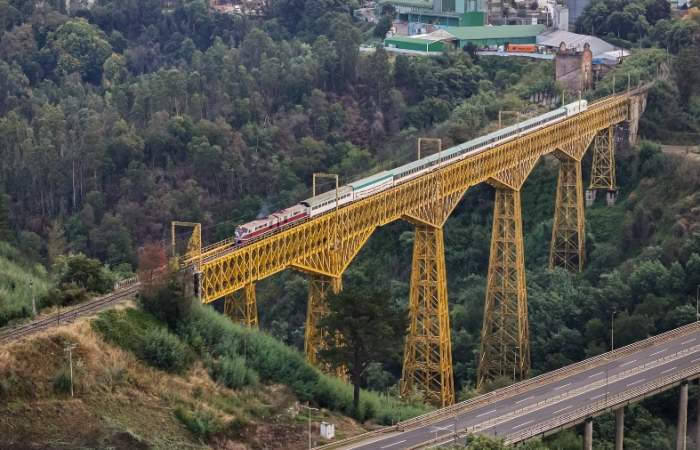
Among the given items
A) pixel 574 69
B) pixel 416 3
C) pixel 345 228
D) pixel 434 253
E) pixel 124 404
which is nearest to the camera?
pixel 124 404

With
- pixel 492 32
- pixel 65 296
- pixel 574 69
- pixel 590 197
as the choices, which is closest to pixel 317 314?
pixel 65 296

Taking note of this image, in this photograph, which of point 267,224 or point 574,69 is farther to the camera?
point 574,69

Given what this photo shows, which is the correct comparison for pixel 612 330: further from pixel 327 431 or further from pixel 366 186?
pixel 327 431

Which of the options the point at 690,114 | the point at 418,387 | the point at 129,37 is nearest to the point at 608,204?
the point at 690,114

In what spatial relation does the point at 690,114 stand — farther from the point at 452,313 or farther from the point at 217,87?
the point at 217,87

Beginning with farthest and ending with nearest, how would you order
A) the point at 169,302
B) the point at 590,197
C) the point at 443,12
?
1. the point at 443,12
2. the point at 590,197
3. the point at 169,302

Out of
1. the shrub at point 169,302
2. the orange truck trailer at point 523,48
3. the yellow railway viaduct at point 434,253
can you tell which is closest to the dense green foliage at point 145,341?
the shrub at point 169,302

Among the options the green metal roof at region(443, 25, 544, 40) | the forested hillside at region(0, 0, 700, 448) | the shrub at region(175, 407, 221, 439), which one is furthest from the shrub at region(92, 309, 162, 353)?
the green metal roof at region(443, 25, 544, 40)

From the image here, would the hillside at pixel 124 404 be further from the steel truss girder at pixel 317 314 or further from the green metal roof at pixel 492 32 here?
the green metal roof at pixel 492 32

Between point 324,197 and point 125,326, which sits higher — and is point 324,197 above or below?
above
